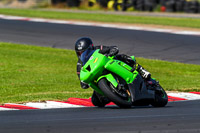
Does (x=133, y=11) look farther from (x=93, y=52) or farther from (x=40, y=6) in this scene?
(x=93, y=52)

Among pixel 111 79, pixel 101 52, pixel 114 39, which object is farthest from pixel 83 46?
pixel 114 39

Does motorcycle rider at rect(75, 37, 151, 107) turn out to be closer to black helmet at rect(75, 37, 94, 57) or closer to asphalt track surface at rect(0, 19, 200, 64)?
black helmet at rect(75, 37, 94, 57)

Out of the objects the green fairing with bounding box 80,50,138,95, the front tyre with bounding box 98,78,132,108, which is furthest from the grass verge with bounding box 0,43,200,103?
the front tyre with bounding box 98,78,132,108

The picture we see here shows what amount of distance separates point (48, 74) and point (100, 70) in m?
6.59

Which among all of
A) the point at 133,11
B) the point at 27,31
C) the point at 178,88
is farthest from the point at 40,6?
the point at 178,88

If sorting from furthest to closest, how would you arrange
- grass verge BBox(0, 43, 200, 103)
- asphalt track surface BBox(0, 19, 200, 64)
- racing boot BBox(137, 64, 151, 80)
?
asphalt track surface BBox(0, 19, 200, 64), grass verge BBox(0, 43, 200, 103), racing boot BBox(137, 64, 151, 80)

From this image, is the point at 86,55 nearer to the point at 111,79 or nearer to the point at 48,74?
the point at 111,79

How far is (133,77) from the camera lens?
8.27m

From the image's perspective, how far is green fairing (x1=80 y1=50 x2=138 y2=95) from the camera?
802 centimetres

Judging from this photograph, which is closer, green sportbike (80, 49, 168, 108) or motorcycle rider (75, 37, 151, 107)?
green sportbike (80, 49, 168, 108)

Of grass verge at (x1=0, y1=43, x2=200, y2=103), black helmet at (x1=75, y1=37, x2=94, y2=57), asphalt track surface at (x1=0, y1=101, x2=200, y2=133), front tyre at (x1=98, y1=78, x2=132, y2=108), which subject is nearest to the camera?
asphalt track surface at (x1=0, y1=101, x2=200, y2=133)

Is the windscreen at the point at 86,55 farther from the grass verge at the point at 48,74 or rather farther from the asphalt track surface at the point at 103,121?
the grass verge at the point at 48,74

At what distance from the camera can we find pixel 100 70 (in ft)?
26.3

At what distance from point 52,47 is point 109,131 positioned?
1409 cm
